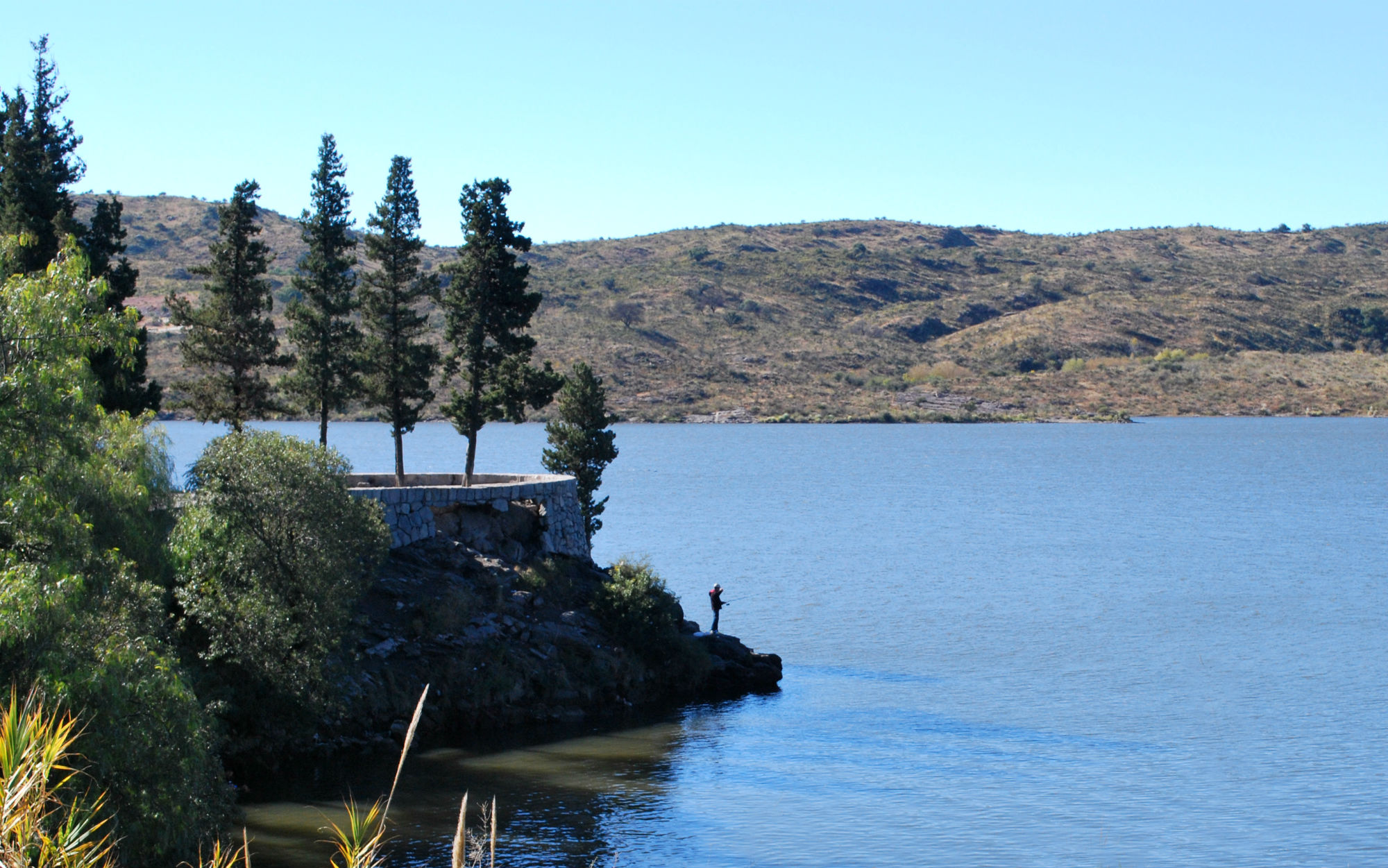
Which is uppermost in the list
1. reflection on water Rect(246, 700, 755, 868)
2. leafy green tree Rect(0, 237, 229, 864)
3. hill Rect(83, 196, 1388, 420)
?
hill Rect(83, 196, 1388, 420)

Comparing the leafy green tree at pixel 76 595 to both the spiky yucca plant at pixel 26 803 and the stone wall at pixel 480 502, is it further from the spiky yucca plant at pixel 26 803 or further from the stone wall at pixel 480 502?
the stone wall at pixel 480 502

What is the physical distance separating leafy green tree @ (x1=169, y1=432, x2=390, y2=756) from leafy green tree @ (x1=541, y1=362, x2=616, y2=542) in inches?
751

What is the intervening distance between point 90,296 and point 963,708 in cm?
2800

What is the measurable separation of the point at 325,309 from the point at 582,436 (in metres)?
10.5

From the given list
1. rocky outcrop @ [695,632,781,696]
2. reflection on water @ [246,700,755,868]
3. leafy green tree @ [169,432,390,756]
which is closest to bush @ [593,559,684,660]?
rocky outcrop @ [695,632,781,696]

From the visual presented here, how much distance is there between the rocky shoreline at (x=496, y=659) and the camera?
33.2 metres

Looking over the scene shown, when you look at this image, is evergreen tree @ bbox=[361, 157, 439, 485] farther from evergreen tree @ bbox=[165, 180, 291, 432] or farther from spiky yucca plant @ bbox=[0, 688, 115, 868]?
spiky yucca plant @ bbox=[0, 688, 115, 868]

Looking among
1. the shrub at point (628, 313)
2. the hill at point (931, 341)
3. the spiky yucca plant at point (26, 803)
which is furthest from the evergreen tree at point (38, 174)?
the shrub at point (628, 313)

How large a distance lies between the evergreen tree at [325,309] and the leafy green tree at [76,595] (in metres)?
25.0

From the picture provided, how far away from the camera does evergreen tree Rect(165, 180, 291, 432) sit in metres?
43.3

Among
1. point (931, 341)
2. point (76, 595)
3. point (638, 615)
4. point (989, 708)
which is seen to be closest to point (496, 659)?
point (638, 615)

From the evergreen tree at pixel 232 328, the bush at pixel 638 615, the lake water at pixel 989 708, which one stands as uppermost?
the evergreen tree at pixel 232 328

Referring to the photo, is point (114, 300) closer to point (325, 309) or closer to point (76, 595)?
point (325, 309)

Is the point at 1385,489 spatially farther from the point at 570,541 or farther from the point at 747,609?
the point at 570,541
